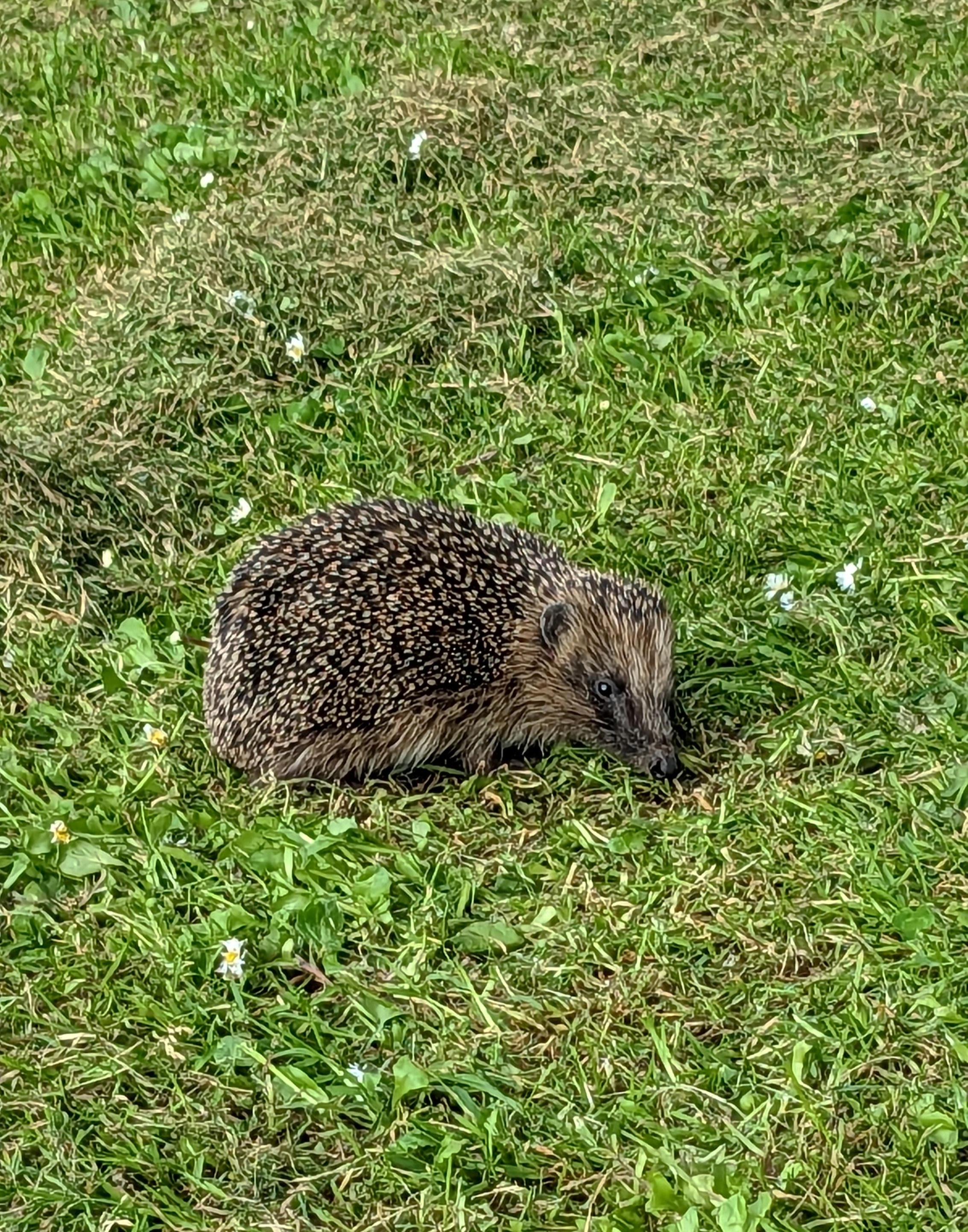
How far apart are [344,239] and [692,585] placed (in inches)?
98.0

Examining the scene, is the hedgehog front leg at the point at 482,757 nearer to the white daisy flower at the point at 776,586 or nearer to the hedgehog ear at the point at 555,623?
the hedgehog ear at the point at 555,623

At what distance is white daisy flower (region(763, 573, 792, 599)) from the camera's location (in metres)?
5.12

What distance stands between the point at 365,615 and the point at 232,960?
3.99 ft

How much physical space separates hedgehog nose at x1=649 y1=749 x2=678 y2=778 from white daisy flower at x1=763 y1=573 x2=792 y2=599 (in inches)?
30.9

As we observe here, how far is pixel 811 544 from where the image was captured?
5.27 m

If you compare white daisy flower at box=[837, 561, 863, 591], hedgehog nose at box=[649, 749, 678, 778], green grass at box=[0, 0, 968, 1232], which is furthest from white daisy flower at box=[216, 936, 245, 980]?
white daisy flower at box=[837, 561, 863, 591]

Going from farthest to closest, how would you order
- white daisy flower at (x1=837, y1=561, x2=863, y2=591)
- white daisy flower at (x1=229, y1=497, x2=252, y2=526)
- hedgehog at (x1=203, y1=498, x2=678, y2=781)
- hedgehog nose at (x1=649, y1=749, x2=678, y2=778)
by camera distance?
white daisy flower at (x1=229, y1=497, x2=252, y2=526)
white daisy flower at (x1=837, y1=561, x2=863, y2=591)
hedgehog at (x1=203, y1=498, x2=678, y2=781)
hedgehog nose at (x1=649, y1=749, x2=678, y2=778)

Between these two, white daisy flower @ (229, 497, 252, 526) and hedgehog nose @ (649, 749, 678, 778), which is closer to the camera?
hedgehog nose @ (649, 749, 678, 778)

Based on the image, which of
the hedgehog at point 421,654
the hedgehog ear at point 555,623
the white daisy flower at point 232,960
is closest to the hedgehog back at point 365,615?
the hedgehog at point 421,654

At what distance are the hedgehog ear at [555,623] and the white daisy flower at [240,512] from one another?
1371 mm

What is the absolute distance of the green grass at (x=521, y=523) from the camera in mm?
3568

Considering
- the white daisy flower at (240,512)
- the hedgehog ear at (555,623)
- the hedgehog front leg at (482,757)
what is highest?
the white daisy flower at (240,512)

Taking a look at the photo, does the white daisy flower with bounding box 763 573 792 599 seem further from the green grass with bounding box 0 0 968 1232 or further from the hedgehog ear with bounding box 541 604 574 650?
the hedgehog ear with bounding box 541 604 574 650

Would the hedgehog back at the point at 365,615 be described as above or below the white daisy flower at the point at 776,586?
above
